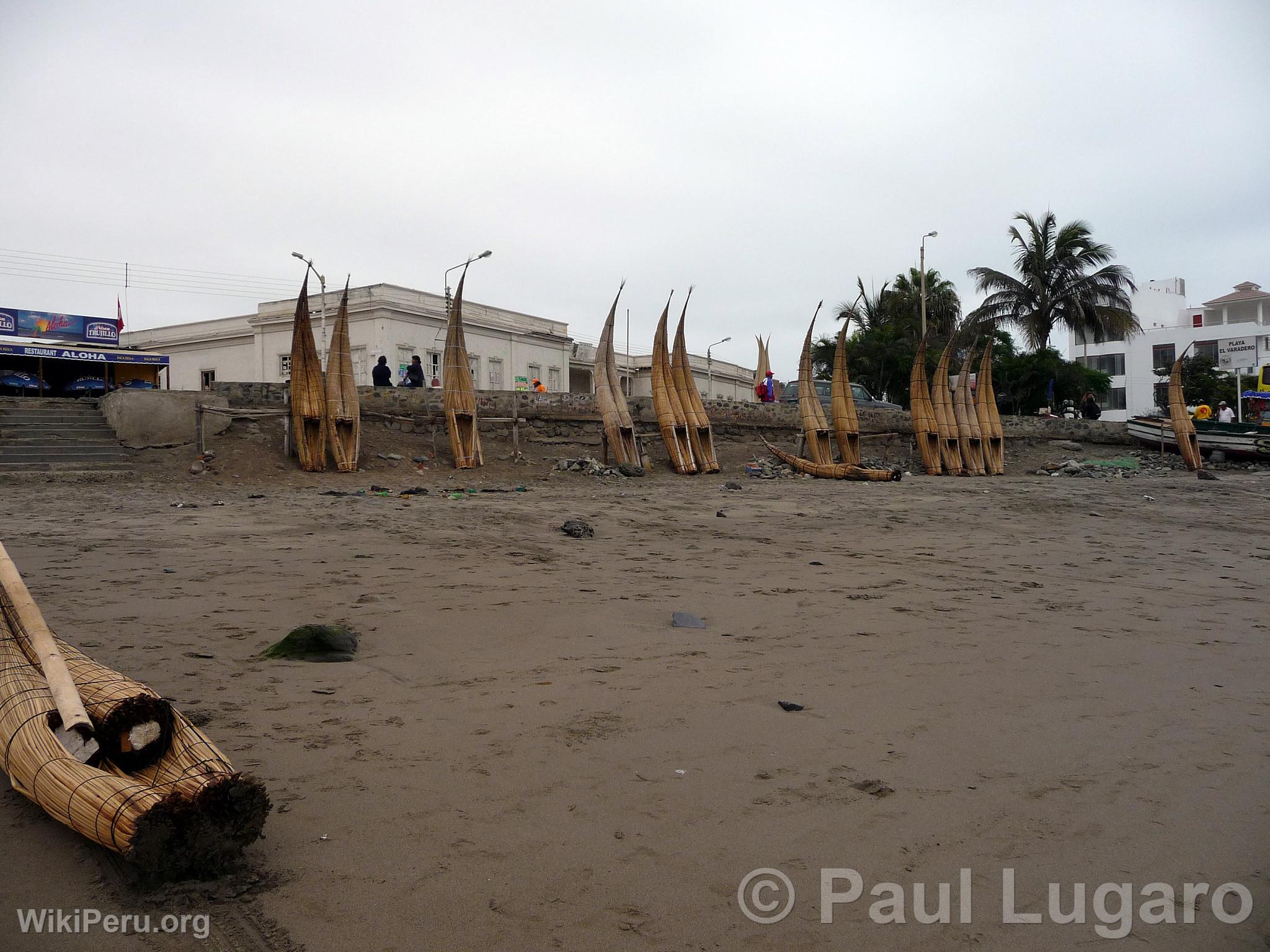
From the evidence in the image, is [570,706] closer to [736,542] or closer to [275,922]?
[275,922]

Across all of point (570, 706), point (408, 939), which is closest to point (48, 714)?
point (408, 939)

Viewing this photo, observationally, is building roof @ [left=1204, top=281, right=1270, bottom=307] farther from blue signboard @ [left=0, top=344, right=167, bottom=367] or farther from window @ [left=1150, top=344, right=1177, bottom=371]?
blue signboard @ [left=0, top=344, right=167, bottom=367]

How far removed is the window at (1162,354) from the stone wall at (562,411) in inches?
1135

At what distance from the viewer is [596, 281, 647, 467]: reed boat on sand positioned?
15117 mm

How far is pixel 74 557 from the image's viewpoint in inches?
235

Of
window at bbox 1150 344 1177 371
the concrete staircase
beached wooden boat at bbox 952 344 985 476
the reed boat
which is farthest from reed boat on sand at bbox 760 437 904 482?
window at bbox 1150 344 1177 371

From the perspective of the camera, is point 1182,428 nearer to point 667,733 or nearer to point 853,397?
point 853,397

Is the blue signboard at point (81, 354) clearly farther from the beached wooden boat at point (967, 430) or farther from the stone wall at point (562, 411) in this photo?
the beached wooden boat at point (967, 430)

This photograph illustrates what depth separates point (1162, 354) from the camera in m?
44.0

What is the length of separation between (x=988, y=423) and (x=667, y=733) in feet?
58.9

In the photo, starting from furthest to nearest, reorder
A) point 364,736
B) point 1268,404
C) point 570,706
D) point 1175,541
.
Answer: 1. point 1268,404
2. point 1175,541
3. point 570,706
4. point 364,736

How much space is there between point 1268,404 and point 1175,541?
20.1 metres

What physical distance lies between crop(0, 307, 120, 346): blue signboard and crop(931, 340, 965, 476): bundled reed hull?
2199cm

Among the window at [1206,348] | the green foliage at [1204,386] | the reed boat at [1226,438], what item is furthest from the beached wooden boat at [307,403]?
the window at [1206,348]
